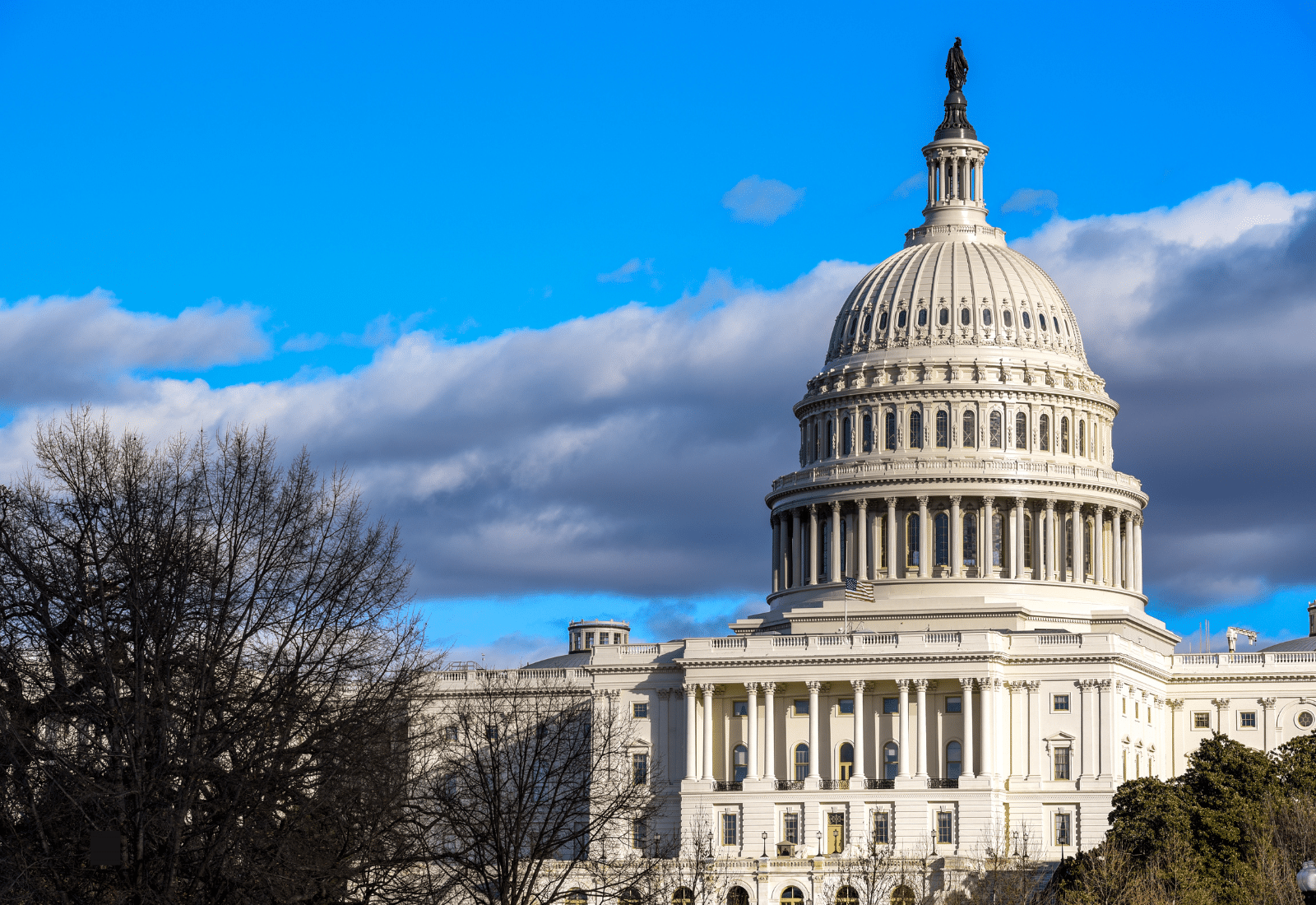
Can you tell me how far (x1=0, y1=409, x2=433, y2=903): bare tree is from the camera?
59594 millimetres

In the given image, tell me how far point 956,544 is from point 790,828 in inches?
1183

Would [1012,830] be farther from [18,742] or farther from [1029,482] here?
[18,742]

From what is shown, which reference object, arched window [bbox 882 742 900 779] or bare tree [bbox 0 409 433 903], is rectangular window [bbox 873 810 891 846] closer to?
arched window [bbox 882 742 900 779]

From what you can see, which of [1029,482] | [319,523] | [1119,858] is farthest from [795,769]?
[319,523]

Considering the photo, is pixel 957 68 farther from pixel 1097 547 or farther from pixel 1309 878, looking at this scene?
pixel 1309 878

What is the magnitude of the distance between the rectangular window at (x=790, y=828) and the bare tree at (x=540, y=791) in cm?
825

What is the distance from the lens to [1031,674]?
498 ft

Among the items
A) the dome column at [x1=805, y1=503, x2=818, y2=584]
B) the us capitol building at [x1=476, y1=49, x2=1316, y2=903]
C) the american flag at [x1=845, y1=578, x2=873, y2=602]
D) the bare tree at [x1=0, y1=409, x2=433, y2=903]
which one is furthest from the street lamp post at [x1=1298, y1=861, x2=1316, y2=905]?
the dome column at [x1=805, y1=503, x2=818, y2=584]

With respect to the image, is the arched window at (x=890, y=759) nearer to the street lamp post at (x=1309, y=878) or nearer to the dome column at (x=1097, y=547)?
the dome column at (x=1097, y=547)

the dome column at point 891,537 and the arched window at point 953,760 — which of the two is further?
the dome column at point 891,537

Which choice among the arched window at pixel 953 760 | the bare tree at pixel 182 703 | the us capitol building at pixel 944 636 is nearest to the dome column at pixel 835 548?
the us capitol building at pixel 944 636

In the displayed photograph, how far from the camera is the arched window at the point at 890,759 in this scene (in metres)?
152

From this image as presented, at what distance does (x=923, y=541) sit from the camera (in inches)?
6826

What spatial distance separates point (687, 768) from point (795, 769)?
6.69 meters
